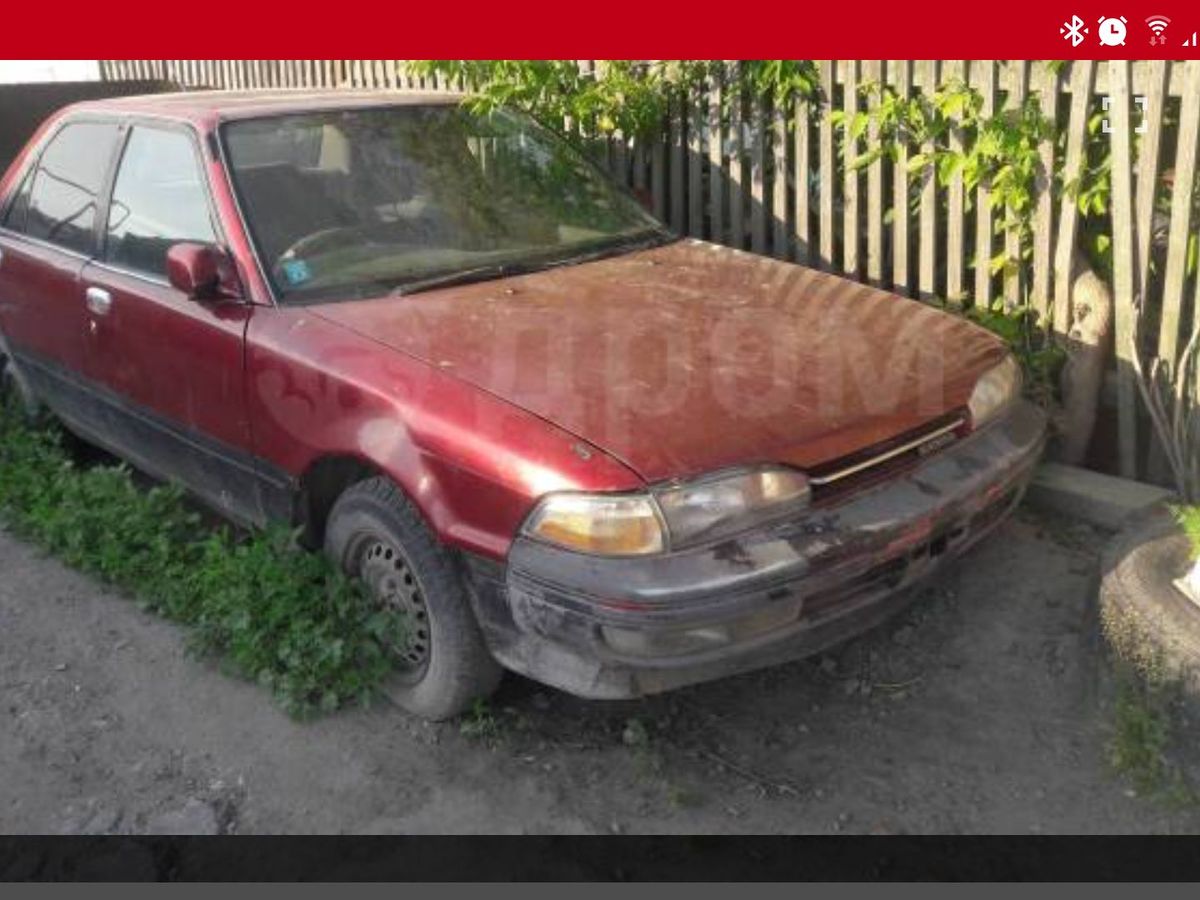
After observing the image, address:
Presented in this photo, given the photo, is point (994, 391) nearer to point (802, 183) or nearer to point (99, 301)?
point (802, 183)

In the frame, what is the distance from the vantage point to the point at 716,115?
5375 millimetres

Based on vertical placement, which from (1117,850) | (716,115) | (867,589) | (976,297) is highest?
(716,115)

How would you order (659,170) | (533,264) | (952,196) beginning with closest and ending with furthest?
(533,264) < (952,196) < (659,170)

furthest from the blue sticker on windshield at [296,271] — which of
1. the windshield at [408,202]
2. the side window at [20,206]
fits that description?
the side window at [20,206]

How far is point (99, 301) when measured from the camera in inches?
165

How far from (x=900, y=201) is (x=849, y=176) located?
0.83ft

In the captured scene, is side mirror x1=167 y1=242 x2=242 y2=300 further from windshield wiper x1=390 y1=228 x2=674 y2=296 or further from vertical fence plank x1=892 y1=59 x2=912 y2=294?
vertical fence plank x1=892 y1=59 x2=912 y2=294

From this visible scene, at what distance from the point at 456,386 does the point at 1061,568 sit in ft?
6.71

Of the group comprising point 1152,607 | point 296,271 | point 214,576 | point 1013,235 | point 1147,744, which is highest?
point 296,271

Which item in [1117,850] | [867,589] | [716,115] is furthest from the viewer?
[716,115]

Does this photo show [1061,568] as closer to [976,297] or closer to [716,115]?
[976,297]

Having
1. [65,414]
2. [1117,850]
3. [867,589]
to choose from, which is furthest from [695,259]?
[65,414]
